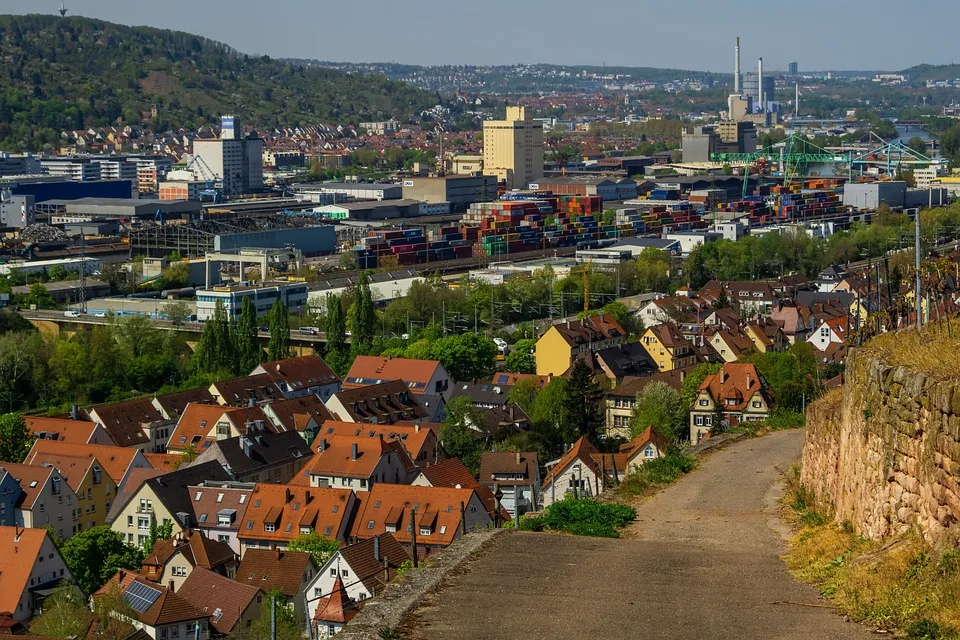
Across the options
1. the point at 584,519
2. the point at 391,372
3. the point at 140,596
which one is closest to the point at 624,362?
the point at 391,372

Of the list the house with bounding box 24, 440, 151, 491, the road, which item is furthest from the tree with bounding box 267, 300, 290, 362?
the road

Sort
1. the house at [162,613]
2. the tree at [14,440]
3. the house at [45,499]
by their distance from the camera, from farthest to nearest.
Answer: the tree at [14,440], the house at [45,499], the house at [162,613]

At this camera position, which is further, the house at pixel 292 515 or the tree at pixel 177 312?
the tree at pixel 177 312

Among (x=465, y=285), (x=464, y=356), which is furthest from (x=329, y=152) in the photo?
(x=464, y=356)

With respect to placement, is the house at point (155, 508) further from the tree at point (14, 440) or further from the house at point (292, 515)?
the tree at point (14, 440)

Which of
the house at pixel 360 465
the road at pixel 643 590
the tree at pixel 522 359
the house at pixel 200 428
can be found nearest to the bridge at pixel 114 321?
the tree at pixel 522 359

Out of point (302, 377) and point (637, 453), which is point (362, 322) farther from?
point (637, 453)

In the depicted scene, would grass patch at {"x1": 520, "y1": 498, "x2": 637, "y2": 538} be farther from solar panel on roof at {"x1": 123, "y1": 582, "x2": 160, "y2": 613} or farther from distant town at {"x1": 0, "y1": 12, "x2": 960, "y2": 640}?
solar panel on roof at {"x1": 123, "y1": 582, "x2": 160, "y2": 613}

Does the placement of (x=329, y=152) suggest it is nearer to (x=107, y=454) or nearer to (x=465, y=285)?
(x=465, y=285)

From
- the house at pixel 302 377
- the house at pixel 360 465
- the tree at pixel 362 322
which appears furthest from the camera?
the tree at pixel 362 322
